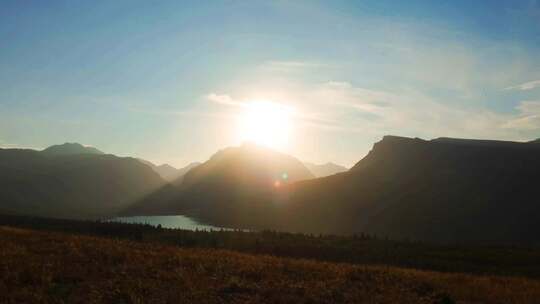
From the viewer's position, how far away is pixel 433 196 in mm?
132750

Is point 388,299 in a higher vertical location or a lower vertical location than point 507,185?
lower

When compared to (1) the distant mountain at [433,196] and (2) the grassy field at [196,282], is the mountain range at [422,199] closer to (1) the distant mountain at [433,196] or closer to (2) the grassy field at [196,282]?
(1) the distant mountain at [433,196]

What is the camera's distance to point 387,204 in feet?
451

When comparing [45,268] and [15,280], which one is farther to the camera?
[45,268]

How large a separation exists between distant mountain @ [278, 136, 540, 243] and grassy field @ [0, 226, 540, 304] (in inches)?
3834

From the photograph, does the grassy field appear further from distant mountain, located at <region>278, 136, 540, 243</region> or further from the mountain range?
distant mountain, located at <region>278, 136, 540, 243</region>

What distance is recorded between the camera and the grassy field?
1407cm

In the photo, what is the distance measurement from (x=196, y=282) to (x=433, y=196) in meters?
127

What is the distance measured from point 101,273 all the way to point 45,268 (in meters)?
2.01

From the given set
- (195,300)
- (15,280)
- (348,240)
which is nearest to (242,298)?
(195,300)

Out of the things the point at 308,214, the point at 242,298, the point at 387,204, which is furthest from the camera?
the point at 308,214

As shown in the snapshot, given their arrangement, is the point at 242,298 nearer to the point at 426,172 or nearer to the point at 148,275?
the point at 148,275

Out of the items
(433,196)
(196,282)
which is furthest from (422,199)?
(196,282)

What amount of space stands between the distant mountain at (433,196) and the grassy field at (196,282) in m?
97.4
